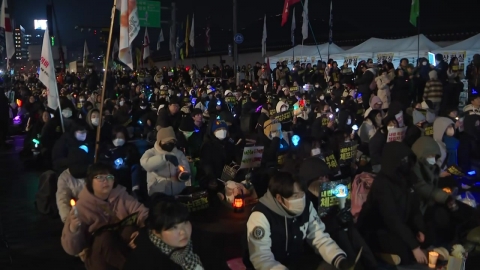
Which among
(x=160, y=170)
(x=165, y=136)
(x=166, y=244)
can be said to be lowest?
(x=160, y=170)

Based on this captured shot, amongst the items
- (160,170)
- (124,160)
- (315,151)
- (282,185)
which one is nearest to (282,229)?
(282,185)

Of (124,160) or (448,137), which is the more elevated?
(448,137)

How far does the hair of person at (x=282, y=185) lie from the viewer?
4.48 m

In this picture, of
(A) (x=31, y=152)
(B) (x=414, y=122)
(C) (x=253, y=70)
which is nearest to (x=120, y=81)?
(C) (x=253, y=70)

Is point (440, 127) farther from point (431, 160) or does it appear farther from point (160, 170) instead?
point (160, 170)

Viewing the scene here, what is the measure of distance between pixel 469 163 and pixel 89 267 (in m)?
7.66

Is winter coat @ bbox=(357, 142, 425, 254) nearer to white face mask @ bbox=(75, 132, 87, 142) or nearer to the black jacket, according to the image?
the black jacket

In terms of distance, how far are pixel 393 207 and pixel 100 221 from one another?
287 cm

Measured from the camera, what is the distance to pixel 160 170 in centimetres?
817

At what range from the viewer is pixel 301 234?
15.6 feet

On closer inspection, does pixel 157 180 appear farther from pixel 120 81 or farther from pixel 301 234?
pixel 120 81

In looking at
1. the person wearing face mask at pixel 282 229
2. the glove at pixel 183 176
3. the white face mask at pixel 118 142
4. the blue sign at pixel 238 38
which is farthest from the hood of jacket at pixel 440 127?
the blue sign at pixel 238 38

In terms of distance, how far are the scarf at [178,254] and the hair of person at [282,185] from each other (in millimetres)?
982

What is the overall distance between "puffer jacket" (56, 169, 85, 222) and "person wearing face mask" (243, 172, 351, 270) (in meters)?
2.46
